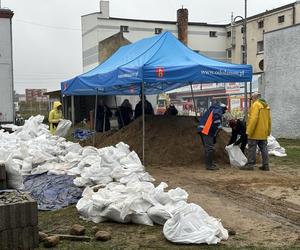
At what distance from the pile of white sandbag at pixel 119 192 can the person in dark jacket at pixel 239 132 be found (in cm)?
306

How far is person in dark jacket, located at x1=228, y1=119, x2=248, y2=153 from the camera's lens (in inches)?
487

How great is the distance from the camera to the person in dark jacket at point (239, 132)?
40.6 feet

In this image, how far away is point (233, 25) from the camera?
177ft

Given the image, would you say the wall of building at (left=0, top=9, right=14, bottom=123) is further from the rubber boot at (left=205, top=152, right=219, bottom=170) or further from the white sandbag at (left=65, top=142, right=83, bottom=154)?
the rubber boot at (left=205, top=152, right=219, bottom=170)

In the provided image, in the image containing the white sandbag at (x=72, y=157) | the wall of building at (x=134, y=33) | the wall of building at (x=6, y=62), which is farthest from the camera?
the wall of building at (x=134, y=33)

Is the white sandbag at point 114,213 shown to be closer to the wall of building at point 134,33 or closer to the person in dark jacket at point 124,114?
the person in dark jacket at point 124,114

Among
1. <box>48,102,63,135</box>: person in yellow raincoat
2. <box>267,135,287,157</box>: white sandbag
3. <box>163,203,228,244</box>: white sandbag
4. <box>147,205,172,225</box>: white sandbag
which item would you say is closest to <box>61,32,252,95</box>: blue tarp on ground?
<box>48,102,63,135</box>: person in yellow raincoat

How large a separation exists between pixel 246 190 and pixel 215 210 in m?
1.75

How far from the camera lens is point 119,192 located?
750 centimetres

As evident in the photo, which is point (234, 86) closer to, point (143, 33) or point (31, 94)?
point (143, 33)

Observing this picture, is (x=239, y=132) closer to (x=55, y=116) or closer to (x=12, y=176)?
(x=12, y=176)

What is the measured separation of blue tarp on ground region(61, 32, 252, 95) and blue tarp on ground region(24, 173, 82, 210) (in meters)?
3.11

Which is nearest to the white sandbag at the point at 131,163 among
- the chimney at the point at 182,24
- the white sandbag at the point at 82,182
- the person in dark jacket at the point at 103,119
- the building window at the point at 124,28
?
the white sandbag at the point at 82,182

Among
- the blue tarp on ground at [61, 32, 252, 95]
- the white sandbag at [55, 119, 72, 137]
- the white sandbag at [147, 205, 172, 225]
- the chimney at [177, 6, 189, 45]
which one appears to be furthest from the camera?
the chimney at [177, 6, 189, 45]
